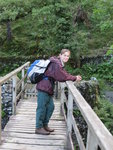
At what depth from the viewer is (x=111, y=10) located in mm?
8031

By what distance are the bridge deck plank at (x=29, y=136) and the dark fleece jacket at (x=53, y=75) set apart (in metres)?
0.90

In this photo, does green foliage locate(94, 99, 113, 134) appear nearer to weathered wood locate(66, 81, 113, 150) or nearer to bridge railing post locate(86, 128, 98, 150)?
weathered wood locate(66, 81, 113, 150)

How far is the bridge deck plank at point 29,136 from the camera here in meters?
3.80

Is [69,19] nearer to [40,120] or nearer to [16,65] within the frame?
[16,65]

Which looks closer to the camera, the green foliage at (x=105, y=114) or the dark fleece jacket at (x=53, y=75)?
the dark fleece jacket at (x=53, y=75)

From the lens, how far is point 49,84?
3.91 meters

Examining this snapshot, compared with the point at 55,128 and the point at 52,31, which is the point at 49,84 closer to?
the point at 55,128

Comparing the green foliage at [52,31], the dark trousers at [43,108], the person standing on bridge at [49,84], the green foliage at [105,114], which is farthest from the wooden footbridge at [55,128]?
the green foliage at [52,31]

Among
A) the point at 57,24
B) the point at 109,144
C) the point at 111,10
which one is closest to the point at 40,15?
the point at 57,24

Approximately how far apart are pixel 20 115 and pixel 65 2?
337 inches

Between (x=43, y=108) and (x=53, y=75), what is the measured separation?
0.68 metres

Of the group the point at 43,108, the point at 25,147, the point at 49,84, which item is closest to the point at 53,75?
the point at 49,84

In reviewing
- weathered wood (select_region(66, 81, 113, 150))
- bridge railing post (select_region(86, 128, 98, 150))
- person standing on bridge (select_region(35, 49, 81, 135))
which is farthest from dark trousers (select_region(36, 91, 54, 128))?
bridge railing post (select_region(86, 128, 98, 150))

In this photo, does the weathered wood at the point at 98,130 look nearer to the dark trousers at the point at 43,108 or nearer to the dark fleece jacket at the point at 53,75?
the dark fleece jacket at the point at 53,75
